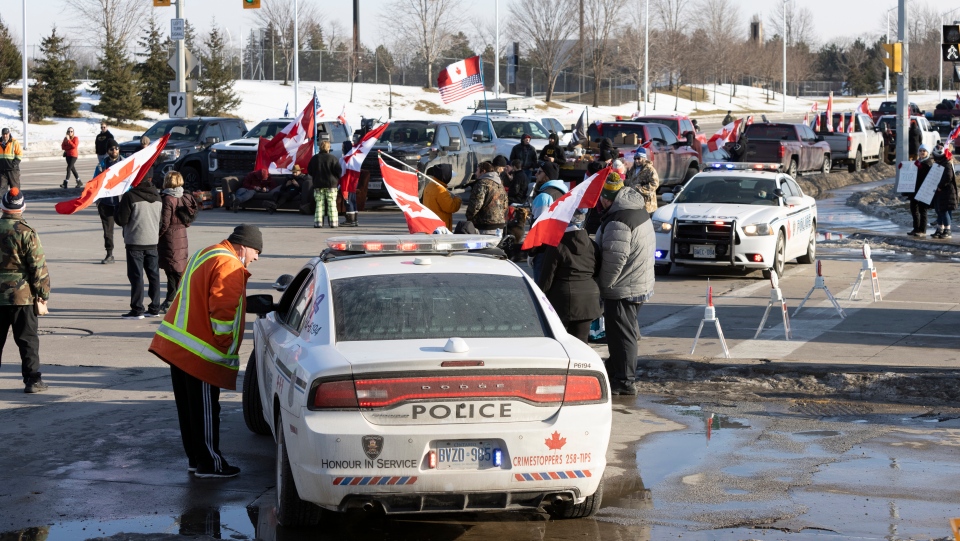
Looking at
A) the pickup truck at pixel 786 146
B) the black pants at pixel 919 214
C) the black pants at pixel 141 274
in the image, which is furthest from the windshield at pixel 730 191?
the pickup truck at pixel 786 146

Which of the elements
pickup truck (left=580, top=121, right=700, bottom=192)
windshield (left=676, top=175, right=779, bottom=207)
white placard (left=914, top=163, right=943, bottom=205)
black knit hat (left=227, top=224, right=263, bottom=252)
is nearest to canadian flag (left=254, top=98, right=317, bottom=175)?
pickup truck (left=580, top=121, right=700, bottom=192)

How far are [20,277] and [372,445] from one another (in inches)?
204

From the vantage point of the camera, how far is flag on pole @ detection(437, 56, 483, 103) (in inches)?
1161

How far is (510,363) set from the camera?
19.3ft

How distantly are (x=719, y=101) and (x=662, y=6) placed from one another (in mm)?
12880

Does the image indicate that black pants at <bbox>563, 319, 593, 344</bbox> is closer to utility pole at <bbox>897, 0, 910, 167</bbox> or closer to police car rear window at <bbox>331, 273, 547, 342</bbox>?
police car rear window at <bbox>331, 273, 547, 342</bbox>

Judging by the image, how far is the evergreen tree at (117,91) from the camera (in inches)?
2338

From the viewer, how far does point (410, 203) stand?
14.4m

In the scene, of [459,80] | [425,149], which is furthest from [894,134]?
[425,149]

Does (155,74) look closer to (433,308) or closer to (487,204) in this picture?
(487,204)

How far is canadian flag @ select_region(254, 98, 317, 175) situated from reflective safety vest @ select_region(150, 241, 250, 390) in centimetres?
1753

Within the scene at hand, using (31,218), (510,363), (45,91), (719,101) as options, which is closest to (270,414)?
(510,363)

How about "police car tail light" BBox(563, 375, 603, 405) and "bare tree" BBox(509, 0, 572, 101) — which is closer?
"police car tail light" BBox(563, 375, 603, 405)

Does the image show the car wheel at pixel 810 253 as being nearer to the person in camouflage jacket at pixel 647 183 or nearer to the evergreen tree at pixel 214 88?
→ the person in camouflage jacket at pixel 647 183
